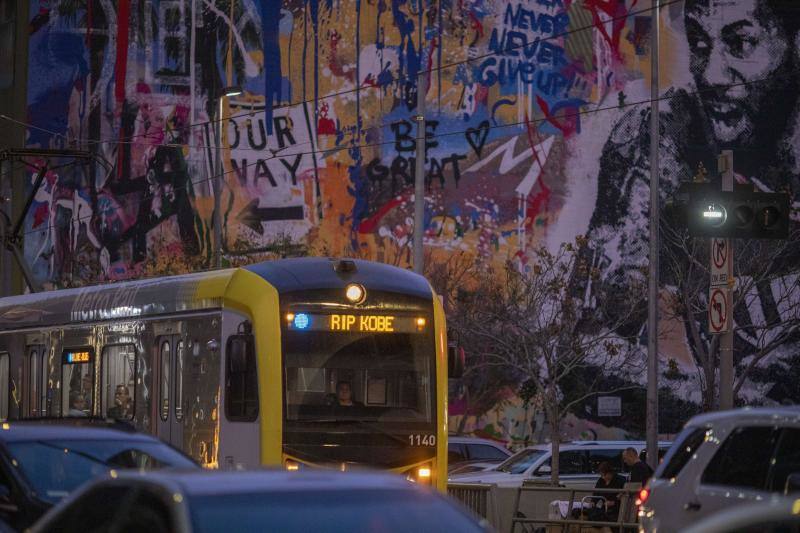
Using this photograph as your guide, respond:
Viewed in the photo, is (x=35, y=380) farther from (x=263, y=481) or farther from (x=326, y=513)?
(x=326, y=513)

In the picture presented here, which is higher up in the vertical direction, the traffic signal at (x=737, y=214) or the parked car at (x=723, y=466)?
the traffic signal at (x=737, y=214)

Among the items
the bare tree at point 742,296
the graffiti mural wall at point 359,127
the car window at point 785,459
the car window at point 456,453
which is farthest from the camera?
the graffiti mural wall at point 359,127

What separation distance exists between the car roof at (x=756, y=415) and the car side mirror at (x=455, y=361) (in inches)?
241

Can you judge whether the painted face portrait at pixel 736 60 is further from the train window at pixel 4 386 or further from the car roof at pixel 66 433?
the car roof at pixel 66 433

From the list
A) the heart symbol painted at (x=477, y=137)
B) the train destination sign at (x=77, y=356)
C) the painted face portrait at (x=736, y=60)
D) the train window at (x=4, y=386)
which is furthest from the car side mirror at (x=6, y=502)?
the painted face portrait at (x=736, y=60)

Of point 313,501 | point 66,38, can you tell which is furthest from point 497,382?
point 313,501

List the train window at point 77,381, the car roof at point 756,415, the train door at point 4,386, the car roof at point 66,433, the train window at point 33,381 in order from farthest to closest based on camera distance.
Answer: the train door at point 4,386, the train window at point 33,381, the train window at point 77,381, the car roof at point 66,433, the car roof at point 756,415

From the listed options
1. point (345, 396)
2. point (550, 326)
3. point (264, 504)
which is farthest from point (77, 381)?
point (550, 326)

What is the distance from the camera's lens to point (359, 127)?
64062 mm

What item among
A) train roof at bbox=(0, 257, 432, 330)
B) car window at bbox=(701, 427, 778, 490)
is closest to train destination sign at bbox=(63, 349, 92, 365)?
train roof at bbox=(0, 257, 432, 330)

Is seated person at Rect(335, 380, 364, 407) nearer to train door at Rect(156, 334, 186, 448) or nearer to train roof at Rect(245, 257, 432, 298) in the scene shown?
train roof at Rect(245, 257, 432, 298)

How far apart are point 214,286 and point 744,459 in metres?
8.32

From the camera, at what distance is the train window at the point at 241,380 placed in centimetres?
1639

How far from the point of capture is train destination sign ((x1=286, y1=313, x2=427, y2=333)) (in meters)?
16.7
